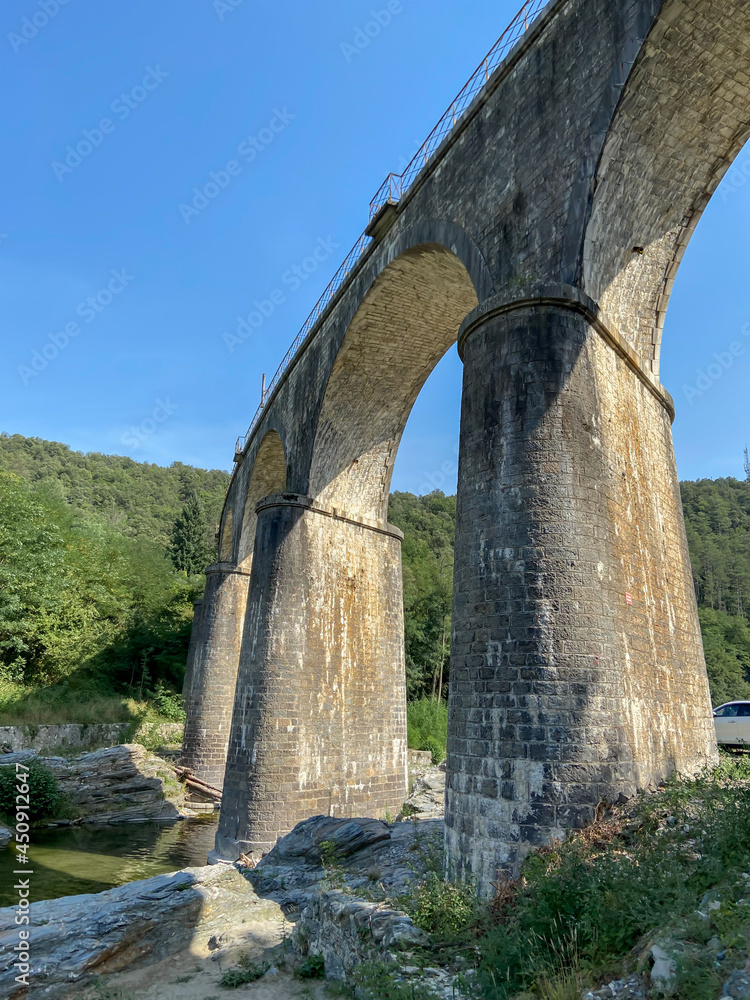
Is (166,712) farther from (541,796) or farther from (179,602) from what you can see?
(541,796)

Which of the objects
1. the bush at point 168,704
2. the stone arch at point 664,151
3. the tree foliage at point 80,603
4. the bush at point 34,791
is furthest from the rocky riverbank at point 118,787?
the stone arch at point 664,151

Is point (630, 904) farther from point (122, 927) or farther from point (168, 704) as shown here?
point (168, 704)

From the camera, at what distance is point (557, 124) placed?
7.21 m

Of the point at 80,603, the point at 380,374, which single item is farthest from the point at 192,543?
the point at 380,374

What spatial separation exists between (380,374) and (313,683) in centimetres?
619

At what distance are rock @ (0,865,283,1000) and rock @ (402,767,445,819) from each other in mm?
3905

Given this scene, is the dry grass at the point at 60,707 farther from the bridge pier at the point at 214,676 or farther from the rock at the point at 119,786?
the bridge pier at the point at 214,676

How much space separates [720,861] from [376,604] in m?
9.21

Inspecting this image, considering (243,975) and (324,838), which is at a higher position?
(324,838)

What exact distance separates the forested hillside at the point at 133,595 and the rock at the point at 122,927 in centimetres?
1515

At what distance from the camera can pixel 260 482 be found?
1867 cm

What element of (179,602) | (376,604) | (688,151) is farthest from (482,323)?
(179,602)

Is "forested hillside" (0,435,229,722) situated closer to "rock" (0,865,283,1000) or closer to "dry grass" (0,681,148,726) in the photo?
"dry grass" (0,681,148,726)

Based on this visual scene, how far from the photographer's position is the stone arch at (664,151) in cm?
630
